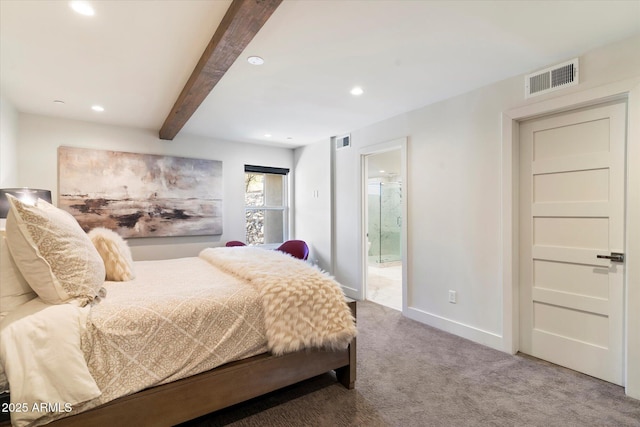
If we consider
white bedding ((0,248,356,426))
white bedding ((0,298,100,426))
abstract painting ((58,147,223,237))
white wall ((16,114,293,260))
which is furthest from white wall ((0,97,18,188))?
white bedding ((0,298,100,426))

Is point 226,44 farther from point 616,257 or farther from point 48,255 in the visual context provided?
point 616,257

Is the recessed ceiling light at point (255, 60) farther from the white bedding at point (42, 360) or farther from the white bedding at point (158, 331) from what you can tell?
the white bedding at point (42, 360)

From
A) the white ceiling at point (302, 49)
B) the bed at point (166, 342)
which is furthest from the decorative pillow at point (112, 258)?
the white ceiling at point (302, 49)

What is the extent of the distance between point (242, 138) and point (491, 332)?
4.06 meters

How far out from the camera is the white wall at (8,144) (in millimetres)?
2816

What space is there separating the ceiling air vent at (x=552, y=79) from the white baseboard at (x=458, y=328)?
7.00 feet

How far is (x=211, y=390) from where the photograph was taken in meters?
1.54

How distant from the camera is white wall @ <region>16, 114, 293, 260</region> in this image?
333 cm

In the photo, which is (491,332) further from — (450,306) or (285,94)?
(285,94)

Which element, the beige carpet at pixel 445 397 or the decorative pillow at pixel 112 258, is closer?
the beige carpet at pixel 445 397

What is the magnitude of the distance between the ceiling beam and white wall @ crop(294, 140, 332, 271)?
2.22 metres

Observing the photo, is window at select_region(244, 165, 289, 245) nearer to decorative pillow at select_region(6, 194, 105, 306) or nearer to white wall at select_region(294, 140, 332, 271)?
white wall at select_region(294, 140, 332, 271)

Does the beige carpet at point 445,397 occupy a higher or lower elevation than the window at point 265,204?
lower

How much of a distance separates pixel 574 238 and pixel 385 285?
10.1ft
